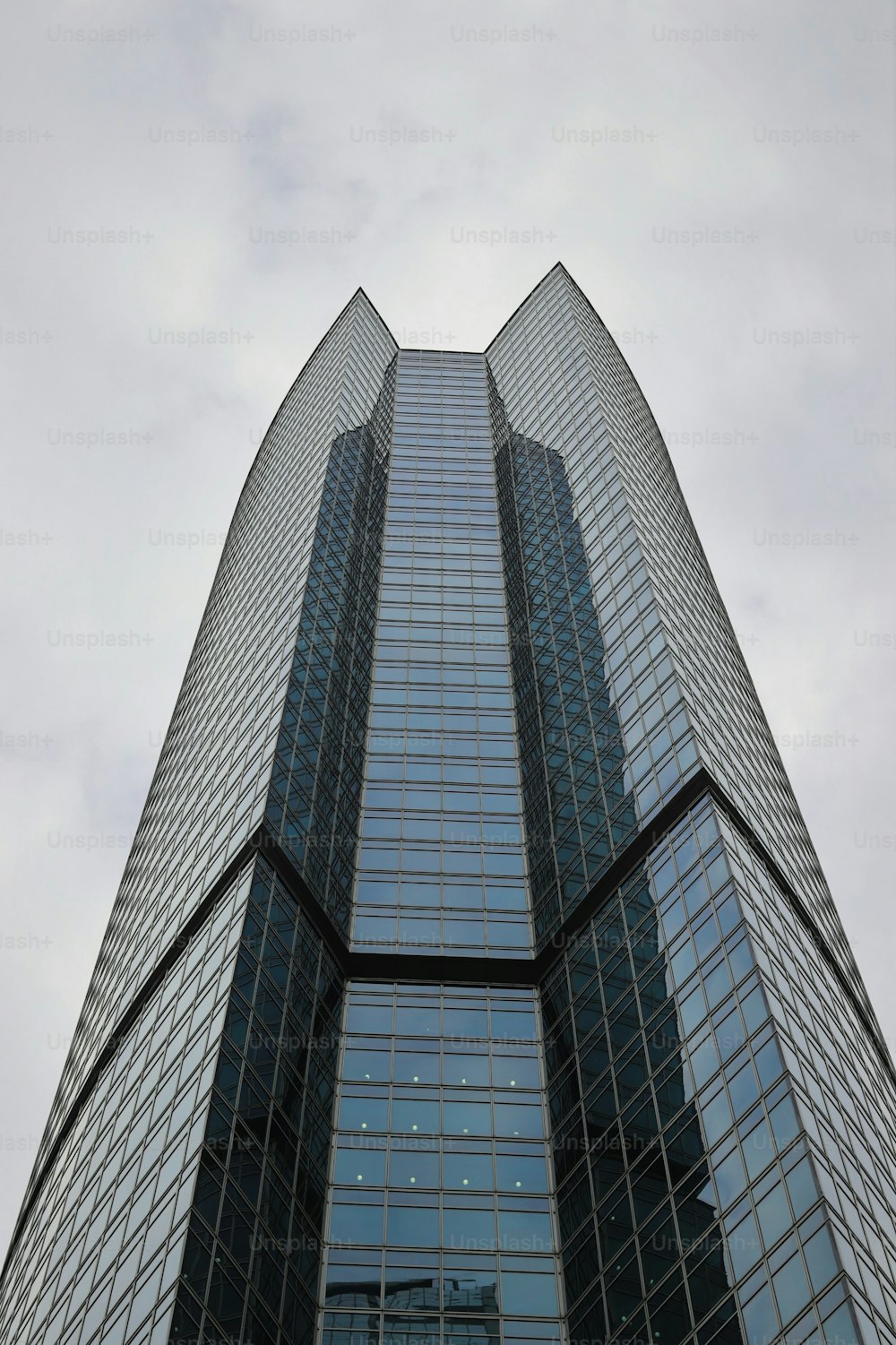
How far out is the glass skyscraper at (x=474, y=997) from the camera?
133 feet

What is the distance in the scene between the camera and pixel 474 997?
186 ft

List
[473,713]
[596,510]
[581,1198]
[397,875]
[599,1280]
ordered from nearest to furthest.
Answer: [599,1280]
[581,1198]
[397,875]
[473,713]
[596,510]

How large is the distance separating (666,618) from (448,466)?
34.9 metres

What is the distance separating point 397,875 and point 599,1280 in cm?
2213

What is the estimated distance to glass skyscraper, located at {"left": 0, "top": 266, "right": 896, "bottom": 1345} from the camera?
133ft

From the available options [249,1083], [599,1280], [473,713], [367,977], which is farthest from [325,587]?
[599,1280]

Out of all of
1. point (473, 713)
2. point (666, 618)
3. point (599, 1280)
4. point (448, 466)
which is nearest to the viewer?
point (599, 1280)

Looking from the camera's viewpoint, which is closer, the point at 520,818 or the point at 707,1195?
the point at 707,1195

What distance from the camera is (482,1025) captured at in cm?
5534

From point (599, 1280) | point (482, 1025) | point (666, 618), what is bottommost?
point (599, 1280)

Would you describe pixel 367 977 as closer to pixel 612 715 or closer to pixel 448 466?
pixel 612 715

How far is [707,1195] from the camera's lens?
40.2m

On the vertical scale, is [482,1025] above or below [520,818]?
below

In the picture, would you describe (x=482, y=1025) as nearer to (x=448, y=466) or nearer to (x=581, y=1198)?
(x=581, y=1198)
